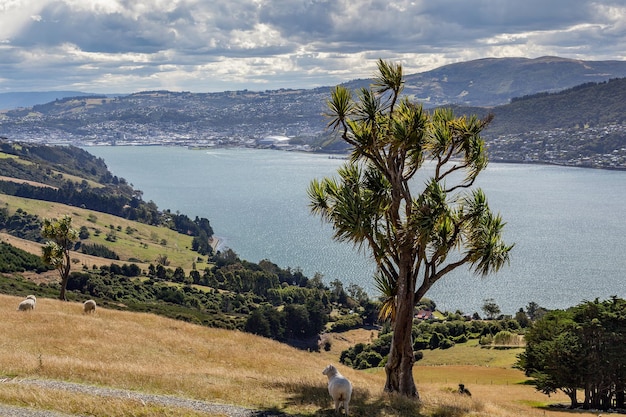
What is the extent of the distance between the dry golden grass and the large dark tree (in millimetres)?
2792

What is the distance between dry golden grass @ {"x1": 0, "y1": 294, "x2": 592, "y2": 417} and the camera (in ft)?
46.6

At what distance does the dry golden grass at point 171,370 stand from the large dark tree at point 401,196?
9.16 feet

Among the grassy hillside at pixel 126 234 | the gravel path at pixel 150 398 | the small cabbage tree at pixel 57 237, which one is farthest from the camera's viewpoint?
the grassy hillside at pixel 126 234

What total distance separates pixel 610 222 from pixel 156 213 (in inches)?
5165

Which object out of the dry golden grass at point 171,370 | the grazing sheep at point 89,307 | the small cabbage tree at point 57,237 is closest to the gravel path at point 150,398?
the dry golden grass at point 171,370

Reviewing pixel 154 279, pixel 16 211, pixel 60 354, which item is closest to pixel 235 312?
pixel 154 279

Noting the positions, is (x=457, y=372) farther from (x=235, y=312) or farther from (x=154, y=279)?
(x=154, y=279)

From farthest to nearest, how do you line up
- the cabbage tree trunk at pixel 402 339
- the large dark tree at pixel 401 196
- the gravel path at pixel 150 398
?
the cabbage tree trunk at pixel 402 339 < the large dark tree at pixel 401 196 < the gravel path at pixel 150 398

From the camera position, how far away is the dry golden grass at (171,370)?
46.6ft

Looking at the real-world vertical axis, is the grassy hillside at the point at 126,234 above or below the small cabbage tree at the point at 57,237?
below

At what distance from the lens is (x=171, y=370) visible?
18.2 meters

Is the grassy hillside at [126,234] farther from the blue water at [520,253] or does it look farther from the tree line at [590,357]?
the tree line at [590,357]

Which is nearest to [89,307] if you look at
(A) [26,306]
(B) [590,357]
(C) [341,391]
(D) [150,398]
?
(A) [26,306]

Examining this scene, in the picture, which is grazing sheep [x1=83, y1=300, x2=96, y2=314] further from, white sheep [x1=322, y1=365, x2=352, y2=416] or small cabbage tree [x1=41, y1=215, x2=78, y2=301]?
white sheep [x1=322, y1=365, x2=352, y2=416]
